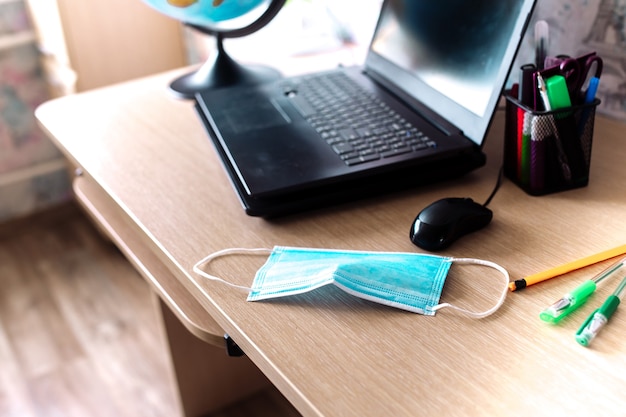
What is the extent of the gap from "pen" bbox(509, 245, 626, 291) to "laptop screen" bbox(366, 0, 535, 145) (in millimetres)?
214

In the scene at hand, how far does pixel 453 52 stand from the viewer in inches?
34.6

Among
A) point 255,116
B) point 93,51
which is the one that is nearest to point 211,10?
point 255,116

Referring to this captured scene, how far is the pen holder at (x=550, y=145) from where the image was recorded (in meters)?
0.73

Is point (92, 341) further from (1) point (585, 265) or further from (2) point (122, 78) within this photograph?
(1) point (585, 265)

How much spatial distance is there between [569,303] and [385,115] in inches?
15.8

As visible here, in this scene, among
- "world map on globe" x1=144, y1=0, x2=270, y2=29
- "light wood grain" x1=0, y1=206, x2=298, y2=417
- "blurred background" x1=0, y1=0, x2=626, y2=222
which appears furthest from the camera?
"light wood grain" x1=0, y1=206, x2=298, y2=417

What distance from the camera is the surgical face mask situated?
604mm

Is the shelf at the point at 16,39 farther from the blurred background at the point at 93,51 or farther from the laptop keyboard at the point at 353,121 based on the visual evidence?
the laptop keyboard at the point at 353,121

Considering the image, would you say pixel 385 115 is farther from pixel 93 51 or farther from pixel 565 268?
pixel 93 51

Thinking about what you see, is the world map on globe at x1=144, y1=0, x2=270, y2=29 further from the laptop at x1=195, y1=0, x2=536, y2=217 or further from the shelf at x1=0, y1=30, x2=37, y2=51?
the shelf at x1=0, y1=30, x2=37, y2=51

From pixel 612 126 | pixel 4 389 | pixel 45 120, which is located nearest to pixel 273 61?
pixel 45 120

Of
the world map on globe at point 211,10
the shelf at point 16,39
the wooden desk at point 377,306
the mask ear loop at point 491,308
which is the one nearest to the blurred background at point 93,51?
the shelf at point 16,39

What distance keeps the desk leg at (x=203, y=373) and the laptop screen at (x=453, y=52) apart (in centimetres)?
60

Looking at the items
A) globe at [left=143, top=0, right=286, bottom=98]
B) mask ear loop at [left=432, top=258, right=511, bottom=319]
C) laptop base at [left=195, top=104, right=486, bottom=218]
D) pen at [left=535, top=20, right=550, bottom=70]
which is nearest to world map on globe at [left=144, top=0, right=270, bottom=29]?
globe at [left=143, top=0, right=286, bottom=98]
